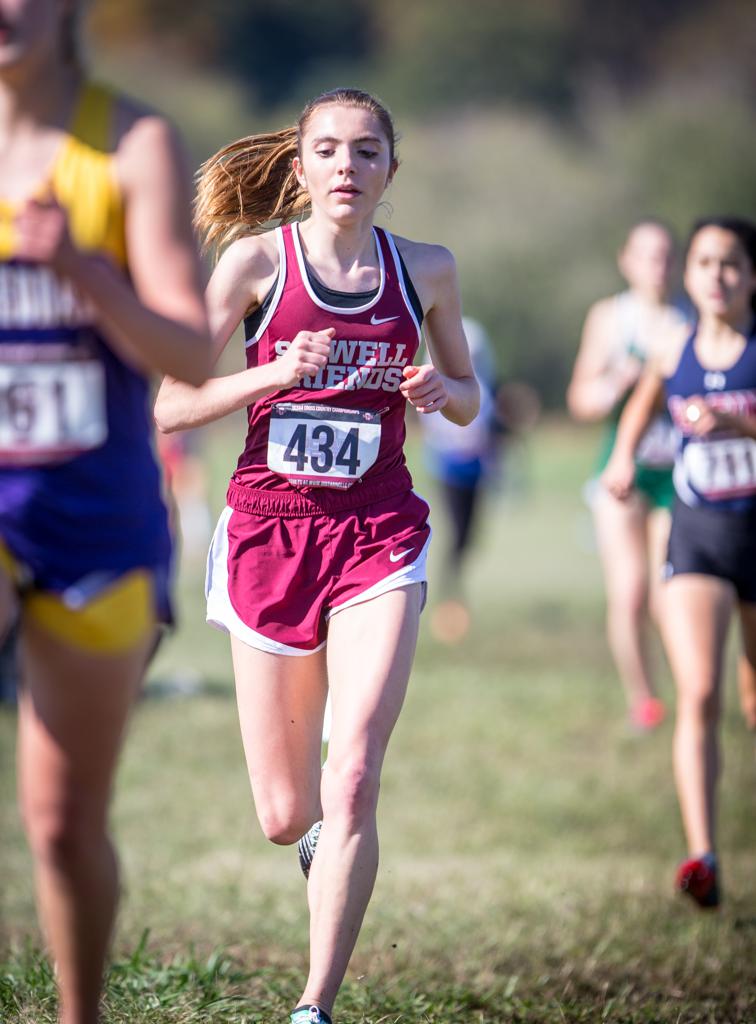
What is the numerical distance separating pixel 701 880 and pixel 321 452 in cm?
236

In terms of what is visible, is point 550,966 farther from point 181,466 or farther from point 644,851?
point 181,466

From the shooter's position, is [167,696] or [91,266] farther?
[167,696]

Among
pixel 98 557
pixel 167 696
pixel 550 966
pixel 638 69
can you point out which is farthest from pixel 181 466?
pixel 638 69

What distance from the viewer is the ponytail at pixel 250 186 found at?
4.25m

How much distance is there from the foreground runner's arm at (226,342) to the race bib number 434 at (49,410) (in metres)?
0.87

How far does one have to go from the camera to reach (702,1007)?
4.36 metres

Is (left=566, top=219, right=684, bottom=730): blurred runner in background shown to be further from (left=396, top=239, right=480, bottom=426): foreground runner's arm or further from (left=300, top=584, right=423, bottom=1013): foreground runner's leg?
(left=300, top=584, right=423, bottom=1013): foreground runner's leg

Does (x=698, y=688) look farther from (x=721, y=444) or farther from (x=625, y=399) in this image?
(x=625, y=399)

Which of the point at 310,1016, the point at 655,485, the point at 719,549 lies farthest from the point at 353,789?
the point at 655,485

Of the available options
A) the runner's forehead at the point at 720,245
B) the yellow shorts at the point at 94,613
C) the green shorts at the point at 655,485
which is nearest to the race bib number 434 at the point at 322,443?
the yellow shorts at the point at 94,613

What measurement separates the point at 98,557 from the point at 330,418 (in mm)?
1159

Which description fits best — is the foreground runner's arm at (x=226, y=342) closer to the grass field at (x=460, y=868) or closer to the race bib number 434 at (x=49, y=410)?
the race bib number 434 at (x=49, y=410)

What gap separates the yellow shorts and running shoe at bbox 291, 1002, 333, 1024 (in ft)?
3.70

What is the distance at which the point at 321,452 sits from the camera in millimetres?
3814
